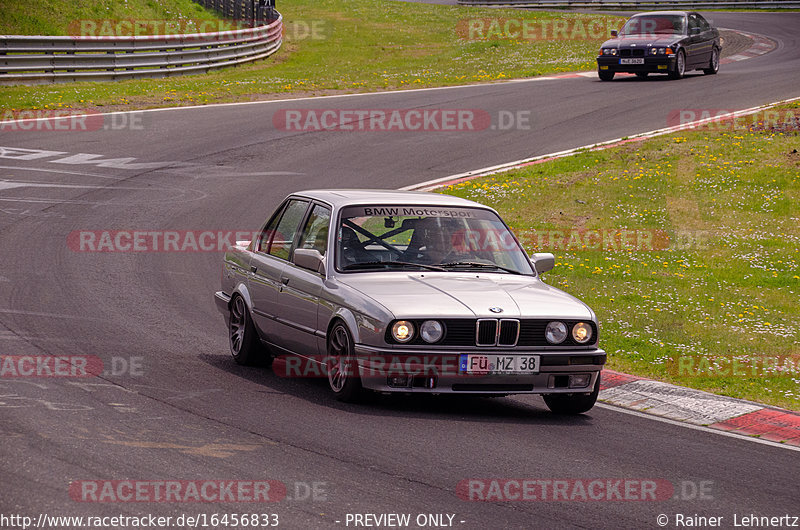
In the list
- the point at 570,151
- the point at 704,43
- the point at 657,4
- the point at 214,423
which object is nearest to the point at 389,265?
the point at 214,423

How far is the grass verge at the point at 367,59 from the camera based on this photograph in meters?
27.4

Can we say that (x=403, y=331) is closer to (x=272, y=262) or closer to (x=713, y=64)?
(x=272, y=262)

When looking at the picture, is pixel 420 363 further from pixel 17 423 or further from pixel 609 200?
pixel 609 200

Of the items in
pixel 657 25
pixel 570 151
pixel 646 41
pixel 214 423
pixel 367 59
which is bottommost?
pixel 570 151

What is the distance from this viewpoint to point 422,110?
25688 millimetres

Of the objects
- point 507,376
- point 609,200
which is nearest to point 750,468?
point 507,376

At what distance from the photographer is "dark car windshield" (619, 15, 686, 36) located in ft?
96.6

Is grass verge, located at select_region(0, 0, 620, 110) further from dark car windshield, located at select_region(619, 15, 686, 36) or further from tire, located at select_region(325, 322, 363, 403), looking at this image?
tire, located at select_region(325, 322, 363, 403)

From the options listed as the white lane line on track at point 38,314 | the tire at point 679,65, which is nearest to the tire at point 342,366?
the white lane line on track at point 38,314

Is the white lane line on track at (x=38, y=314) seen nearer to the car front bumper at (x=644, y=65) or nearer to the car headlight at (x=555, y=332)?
the car headlight at (x=555, y=332)

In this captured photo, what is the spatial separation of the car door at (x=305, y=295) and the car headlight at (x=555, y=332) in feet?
5.64

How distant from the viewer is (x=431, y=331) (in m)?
7.88

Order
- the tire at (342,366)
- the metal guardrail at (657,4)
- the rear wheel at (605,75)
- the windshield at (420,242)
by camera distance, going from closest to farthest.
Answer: the tire at (342,366), the windshield at (420,242), the rear wheel at (605,75), the metal guardrail at (657,4)

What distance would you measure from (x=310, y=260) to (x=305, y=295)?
0.35 m
